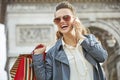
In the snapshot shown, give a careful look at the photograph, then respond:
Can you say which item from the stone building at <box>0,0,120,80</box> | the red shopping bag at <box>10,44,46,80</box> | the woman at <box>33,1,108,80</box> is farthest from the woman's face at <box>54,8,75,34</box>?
the stone building at <box>0,0,120,80</box>

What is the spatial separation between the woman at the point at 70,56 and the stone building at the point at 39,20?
19.3 ft

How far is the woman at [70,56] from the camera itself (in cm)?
165

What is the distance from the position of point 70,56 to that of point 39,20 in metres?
6.42

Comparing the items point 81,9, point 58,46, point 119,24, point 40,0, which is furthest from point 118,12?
point 58,46

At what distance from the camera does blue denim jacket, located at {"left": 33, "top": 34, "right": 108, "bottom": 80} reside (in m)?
1.65

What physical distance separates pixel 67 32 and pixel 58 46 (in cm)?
7

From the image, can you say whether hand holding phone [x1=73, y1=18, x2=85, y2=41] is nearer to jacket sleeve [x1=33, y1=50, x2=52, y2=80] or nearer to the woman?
the woman

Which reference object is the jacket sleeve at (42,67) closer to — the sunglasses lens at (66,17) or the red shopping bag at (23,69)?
the red shopping bag at (23,69)

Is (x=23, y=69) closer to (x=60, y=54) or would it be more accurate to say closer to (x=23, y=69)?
(x=23, y=69)

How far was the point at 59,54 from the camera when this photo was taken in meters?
1.69

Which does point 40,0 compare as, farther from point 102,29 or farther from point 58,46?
point 58,46

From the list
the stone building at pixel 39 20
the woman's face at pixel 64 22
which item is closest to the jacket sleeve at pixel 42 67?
the woman's face at pixel 64 22

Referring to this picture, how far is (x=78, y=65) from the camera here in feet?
5.45

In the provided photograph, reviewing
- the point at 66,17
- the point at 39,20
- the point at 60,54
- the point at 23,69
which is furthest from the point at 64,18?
the point at 39,20
